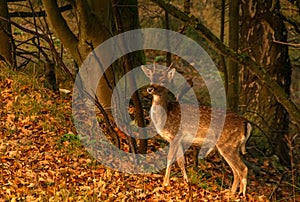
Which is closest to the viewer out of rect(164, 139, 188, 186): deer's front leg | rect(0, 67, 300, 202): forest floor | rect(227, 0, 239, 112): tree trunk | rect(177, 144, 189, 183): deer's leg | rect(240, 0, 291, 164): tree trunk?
rect(0, 67, 300, 202): forest floor

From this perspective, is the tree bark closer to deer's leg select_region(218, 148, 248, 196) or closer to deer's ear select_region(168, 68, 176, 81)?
deer's ear select_region(168, 68, 176, 81)

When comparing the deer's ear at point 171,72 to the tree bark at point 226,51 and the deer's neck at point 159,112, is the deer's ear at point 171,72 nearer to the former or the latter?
the deer's neck at point 159,112

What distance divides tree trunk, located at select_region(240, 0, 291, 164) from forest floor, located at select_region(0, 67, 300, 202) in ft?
6.78

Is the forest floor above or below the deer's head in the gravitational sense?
below

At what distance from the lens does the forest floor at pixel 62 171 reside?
23.8ft

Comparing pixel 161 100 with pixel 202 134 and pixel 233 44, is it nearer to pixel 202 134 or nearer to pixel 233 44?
pixel 202 134

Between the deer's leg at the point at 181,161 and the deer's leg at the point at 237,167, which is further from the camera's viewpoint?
the deer's leg at the point at 181,161

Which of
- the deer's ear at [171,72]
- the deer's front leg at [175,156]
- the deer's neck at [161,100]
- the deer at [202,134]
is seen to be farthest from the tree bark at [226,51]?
the deer's front leg at [175,156]

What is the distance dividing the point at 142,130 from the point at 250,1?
5.48 meters

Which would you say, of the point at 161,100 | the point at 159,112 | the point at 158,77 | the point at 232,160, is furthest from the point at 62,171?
the point at 232,160

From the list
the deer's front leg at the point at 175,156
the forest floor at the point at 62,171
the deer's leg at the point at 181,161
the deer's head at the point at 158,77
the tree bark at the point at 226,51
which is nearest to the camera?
the forest floor at the point at 62,171

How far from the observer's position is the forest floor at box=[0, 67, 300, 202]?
7246 mm

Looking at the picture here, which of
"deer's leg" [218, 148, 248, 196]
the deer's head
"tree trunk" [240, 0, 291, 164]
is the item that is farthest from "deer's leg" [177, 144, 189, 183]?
"tree trunk" [240, 0, 291, 164]

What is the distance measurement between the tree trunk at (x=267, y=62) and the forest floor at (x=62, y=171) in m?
2.07
